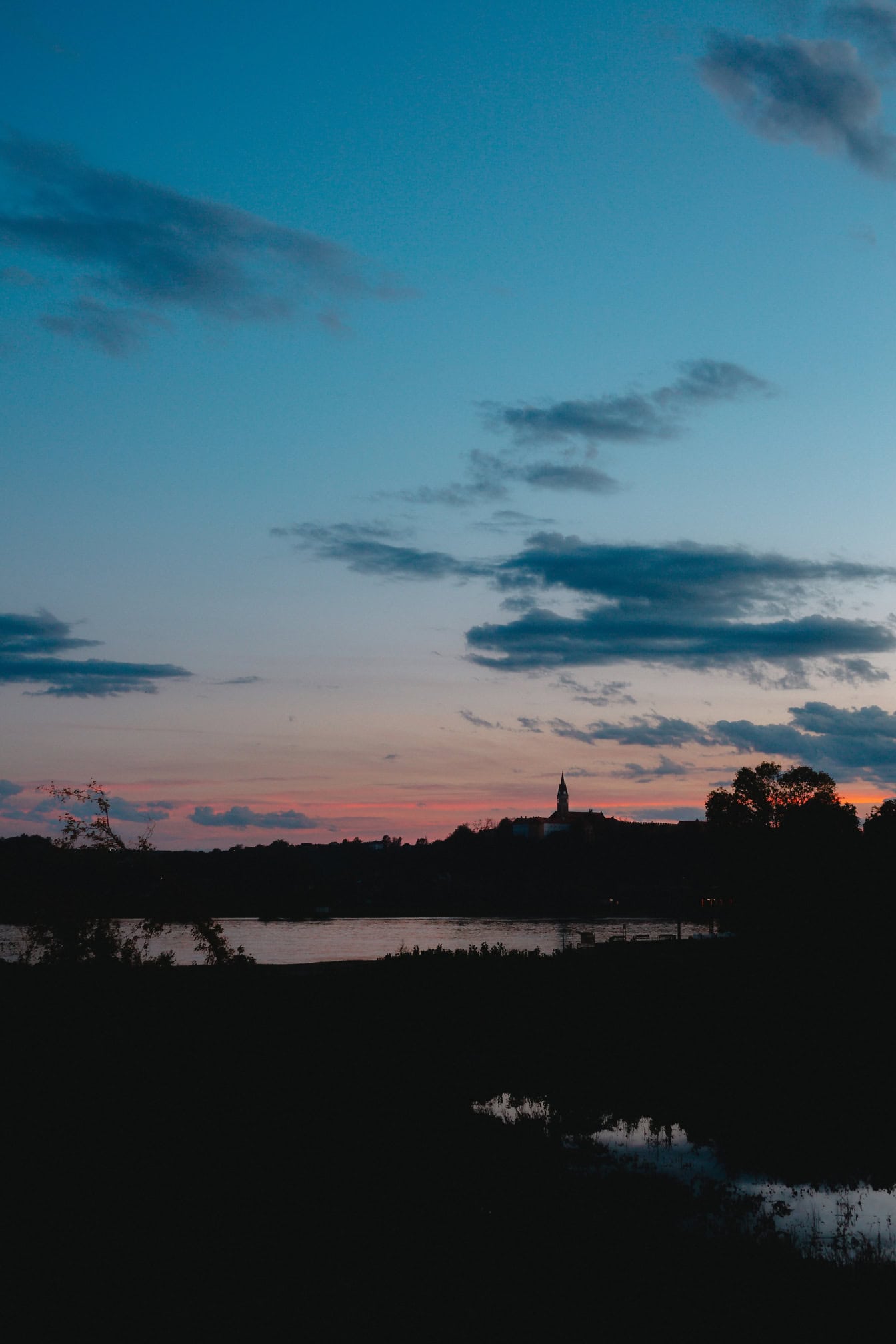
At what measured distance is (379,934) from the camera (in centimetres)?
11275

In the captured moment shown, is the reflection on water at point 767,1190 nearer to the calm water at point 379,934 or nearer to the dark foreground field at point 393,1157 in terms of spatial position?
the dark foreground field at point 393,1157

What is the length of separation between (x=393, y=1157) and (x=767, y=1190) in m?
5.96

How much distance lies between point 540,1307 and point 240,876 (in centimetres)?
16463

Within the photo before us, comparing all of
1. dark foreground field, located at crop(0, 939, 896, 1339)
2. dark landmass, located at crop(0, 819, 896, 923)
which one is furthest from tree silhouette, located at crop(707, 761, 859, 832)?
dark foreground field, located at crop(0, 939, 896, 1339)

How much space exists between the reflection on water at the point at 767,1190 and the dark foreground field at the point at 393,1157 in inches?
24.5

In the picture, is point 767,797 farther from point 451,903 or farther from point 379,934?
point 451,903

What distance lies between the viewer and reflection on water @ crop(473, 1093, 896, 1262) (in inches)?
549

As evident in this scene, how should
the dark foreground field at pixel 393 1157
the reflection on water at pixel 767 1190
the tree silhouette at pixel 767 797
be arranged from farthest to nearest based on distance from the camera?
1. the tree silhouette at pixel 767 797
2. the reflection on water at pixel 767 1190
3. the dark foreground field at pixel 393 1157

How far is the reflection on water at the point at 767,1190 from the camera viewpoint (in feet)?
45.7

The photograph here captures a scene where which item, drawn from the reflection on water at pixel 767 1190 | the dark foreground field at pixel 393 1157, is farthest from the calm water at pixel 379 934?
the reflection on water at pixel 767 1190

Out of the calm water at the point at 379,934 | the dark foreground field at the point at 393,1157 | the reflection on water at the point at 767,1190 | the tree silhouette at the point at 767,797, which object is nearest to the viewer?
the dark foreground field at the point at 393,1157

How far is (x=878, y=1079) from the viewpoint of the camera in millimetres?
25172

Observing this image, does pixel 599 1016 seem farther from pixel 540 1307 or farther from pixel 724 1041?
pixel 540 1307

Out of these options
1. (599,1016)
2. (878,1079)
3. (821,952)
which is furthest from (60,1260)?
(821,952)
